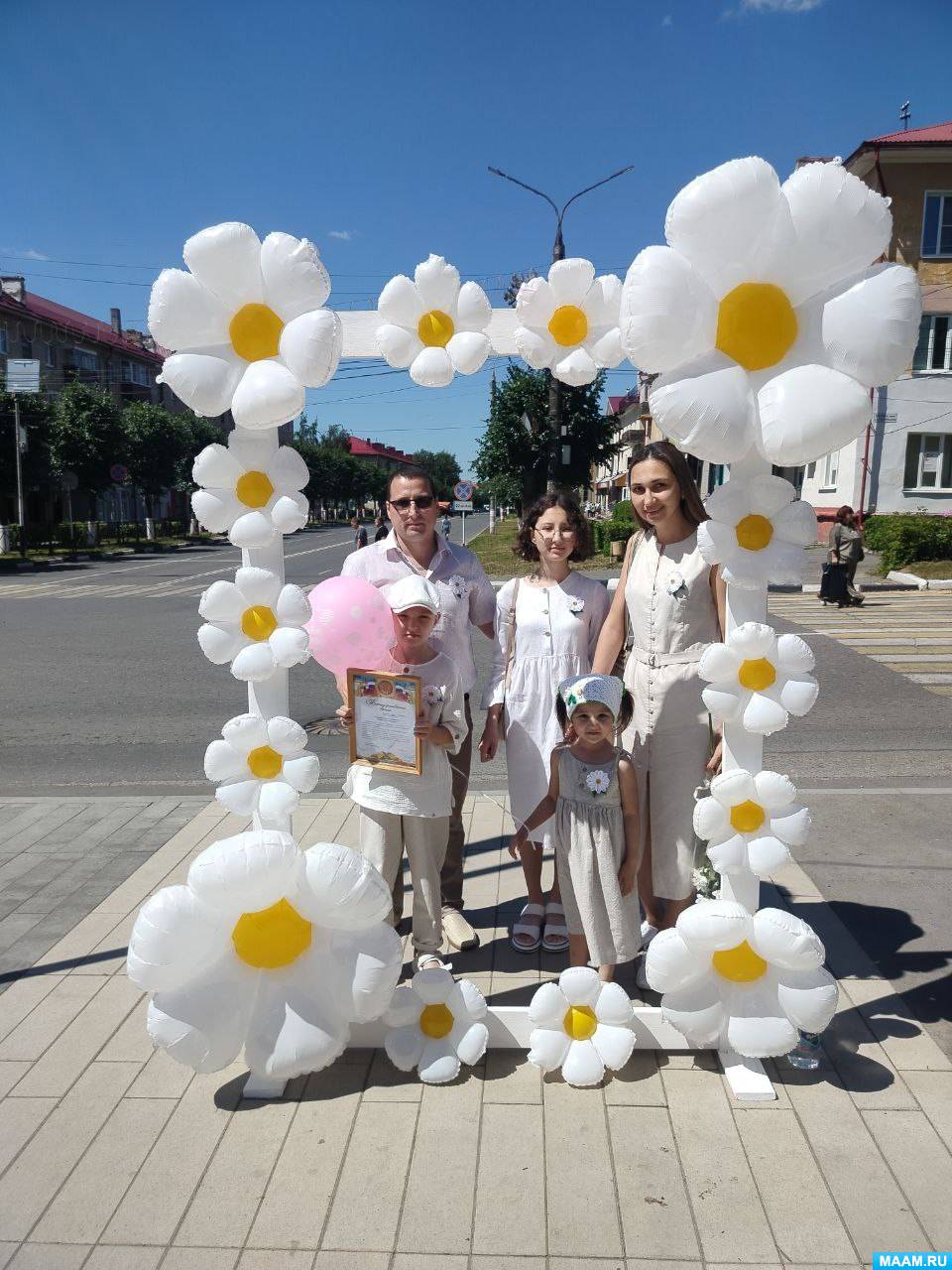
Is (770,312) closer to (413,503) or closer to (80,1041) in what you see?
(413,503)

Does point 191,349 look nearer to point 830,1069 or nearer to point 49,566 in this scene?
point 830,1069

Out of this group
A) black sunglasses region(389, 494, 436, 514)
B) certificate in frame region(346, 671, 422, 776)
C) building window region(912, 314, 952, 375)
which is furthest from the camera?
building window region(912, 314, 952, 375)

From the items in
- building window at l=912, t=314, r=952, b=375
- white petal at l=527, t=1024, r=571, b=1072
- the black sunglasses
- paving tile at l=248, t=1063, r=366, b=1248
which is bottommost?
paving tile at l=248, t=1063, r=366, b=1248

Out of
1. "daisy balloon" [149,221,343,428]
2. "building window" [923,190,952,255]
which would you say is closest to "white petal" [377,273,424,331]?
"daisy balloon" [149,221,343,428]

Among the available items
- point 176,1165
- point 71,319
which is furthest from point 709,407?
point 71,319

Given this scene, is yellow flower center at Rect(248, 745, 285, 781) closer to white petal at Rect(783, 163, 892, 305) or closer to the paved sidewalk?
the paved sidewalk

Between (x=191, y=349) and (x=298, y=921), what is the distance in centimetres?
192

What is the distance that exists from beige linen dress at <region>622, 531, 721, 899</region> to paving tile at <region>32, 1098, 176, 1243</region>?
6.41 ft

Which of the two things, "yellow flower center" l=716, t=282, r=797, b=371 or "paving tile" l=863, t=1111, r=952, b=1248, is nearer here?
"paving tile" l=863, t=1111, r=952, b=1248

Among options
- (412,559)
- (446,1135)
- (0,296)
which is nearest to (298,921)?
(446,1135)

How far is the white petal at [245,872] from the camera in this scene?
2670 millimetres

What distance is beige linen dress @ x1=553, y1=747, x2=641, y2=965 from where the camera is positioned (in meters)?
3.15

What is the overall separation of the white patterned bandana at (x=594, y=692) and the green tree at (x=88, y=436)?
3385cm

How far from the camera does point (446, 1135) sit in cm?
267
